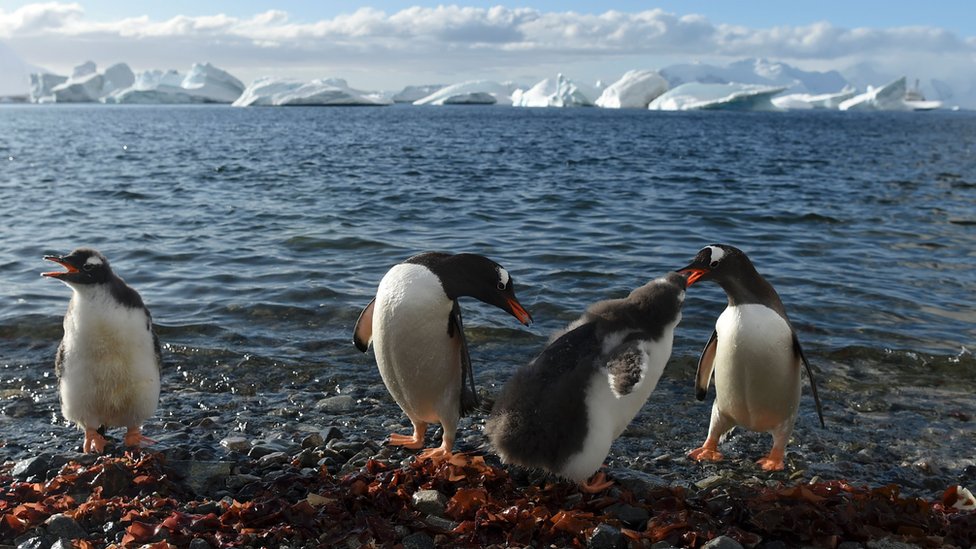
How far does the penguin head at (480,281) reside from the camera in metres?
5.11

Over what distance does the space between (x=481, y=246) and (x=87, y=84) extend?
16380cm

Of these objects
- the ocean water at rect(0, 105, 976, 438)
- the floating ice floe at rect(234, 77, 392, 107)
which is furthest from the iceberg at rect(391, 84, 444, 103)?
the ocean water at rect(0, 105, 976, 438)

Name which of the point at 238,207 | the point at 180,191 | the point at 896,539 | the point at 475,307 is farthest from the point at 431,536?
the point at 180,191

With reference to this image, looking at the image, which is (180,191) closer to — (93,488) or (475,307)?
(475,307)

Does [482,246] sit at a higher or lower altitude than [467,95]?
lower

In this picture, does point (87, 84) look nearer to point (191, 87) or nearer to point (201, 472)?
point (191, 87)

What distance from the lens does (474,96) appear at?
151m

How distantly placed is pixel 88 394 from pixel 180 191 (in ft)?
55.9

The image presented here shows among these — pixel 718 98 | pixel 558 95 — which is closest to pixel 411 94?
pixel 558 95

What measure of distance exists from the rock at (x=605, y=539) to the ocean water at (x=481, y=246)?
304 cm

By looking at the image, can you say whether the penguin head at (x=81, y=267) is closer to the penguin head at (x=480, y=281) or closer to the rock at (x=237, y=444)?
the rock at (x=237, y=444)

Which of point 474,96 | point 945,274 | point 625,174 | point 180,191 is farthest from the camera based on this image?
point 474,96

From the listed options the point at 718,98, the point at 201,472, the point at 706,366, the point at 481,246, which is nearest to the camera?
the point at 201,472

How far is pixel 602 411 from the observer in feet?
15.2
